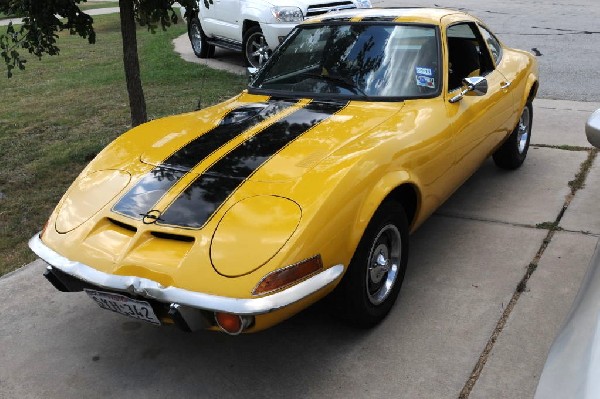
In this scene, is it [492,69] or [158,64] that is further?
[158,64]

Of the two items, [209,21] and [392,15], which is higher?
[392,15]

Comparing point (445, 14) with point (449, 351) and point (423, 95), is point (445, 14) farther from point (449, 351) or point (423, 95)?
point (449, 351)

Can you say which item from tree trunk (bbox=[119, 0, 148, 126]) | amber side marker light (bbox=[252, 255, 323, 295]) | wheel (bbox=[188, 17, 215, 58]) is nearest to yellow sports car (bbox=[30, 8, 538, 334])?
amber side marker light (bbox=[252, 255, 323, 295])

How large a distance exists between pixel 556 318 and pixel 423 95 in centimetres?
152

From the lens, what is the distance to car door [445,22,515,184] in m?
4.07

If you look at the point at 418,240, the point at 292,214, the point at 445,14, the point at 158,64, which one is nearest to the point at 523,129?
the point at 445,14

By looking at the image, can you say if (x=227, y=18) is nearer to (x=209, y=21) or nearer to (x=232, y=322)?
(x=209, y=21)

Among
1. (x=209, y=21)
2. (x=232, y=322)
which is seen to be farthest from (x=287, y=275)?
(x=209, y=21)

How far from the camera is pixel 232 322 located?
2711 mm

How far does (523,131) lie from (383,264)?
2909 millimetres

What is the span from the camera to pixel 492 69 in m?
4.86

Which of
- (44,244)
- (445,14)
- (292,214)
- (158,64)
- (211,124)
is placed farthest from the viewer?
(158,64)

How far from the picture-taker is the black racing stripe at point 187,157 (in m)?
3.11

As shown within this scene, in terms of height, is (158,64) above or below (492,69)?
below
